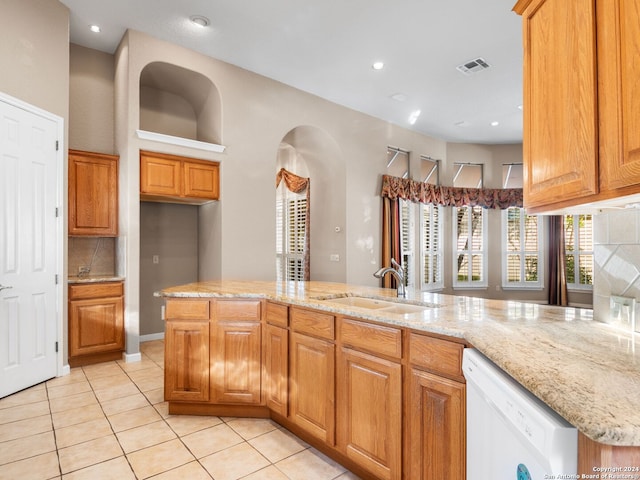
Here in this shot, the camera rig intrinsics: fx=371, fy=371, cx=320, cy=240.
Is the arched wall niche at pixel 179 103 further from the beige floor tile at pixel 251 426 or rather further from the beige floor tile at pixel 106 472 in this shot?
the beige floor tile at pixel 106 472

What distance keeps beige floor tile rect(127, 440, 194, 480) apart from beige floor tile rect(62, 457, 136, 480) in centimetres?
4

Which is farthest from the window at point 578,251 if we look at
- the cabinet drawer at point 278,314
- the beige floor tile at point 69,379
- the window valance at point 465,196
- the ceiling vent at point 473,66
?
the beige floor tile at point 69,379

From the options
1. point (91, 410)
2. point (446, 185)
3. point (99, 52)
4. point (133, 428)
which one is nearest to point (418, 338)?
point (133, 428)

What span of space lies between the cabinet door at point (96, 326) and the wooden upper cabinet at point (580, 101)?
4.06 metres

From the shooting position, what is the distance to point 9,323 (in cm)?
309

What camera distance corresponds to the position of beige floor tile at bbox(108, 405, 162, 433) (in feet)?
8.58

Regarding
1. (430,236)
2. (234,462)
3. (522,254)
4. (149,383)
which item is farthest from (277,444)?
(522,254)

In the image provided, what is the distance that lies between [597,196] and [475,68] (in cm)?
409

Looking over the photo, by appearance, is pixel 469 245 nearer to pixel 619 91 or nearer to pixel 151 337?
pixel 151 337

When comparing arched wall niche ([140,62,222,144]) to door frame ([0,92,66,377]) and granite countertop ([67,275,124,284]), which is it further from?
granite countertop ([67,275,124,284])

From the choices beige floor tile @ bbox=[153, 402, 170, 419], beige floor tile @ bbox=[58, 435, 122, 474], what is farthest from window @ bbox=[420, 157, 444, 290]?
beige floor tile @ bbox=[58, 435, 122, 474]

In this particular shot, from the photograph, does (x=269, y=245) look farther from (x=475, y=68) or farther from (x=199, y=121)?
(x=475, y=68)

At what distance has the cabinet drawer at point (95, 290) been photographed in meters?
3.81

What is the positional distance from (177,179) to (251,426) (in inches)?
113
